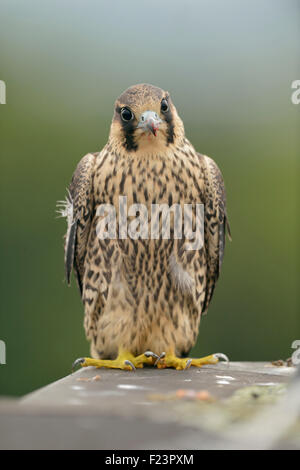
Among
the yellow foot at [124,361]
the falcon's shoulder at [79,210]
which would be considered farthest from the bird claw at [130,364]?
the falcon's shoulder at [79,210]

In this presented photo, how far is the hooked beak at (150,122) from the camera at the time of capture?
9.45 feet

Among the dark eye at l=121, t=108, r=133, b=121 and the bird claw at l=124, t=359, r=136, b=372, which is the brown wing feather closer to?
the dark eye at l=121, t=108, r=133, b=121

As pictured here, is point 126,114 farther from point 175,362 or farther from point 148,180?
point 175,362

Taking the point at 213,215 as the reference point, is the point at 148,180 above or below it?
above

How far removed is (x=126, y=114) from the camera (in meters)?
3.05

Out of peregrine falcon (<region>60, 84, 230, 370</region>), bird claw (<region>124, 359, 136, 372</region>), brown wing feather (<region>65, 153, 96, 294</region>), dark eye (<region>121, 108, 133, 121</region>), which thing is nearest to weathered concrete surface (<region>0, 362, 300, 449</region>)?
bird claw (<region>124, 359, 136, 372</region>)

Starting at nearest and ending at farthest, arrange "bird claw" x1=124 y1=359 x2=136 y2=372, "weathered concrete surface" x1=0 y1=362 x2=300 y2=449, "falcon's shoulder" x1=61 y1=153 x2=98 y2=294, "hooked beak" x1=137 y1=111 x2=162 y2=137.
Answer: "weathered concrete surface" x1=0 y1=362 x2=300 y2=449 → "hooked beak" x1=137 y1=111 x2=162 y2=137 → "bird claw" x1=124 y1=359 x2=136 y2=372 → "falcon's shoulder" x1=61 y1=153 x2=98 y2=294

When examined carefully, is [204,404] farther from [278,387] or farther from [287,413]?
[287,413]

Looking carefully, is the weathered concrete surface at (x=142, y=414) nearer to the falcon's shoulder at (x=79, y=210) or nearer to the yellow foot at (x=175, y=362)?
the yellow foot at (x=175, y=362)

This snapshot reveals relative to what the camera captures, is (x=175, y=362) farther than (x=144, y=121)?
Yes

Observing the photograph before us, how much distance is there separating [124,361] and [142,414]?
1120mm

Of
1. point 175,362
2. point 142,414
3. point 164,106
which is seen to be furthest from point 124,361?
point 164,106

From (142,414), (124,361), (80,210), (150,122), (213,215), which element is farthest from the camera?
(213,215)

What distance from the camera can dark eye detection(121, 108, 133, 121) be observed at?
9.95ft
